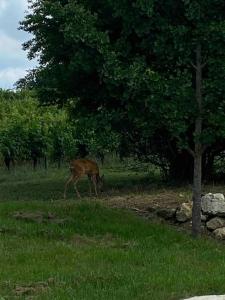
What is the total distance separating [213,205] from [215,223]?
42 centimetres

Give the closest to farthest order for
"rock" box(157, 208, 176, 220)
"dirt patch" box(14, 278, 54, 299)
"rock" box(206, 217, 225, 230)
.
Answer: "dirt patch" box(14, 278, 54, 299) < "rock" box(206, 217, 225, 230) < "rock" box(157, 208, 176, 220)

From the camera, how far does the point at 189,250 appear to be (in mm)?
10250

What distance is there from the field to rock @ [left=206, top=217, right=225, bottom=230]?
775 millimetres

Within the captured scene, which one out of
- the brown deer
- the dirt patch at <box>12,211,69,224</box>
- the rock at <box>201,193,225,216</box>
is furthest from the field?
the brown deer

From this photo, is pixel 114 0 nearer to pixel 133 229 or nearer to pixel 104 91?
pixel 133 229

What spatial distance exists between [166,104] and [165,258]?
2694 mm

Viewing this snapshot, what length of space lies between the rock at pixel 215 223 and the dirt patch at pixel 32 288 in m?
5.12

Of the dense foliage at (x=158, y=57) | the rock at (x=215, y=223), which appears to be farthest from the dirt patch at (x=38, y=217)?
the rock at (x=215, y=223)

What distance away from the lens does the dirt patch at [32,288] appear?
7559 mm

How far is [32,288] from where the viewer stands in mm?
7758

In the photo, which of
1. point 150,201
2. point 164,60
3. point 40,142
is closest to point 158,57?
point 164,60

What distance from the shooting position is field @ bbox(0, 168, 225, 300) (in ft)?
25.3

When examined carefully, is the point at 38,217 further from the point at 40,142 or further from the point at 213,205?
the point at 40,142

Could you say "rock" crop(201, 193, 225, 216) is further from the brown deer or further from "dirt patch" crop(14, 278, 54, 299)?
the brown deer
